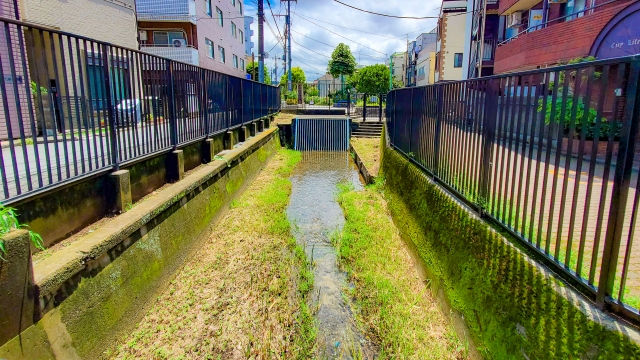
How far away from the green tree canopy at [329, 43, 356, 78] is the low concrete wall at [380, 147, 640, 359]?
1721 inches

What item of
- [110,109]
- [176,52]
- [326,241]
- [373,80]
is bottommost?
[326,241]

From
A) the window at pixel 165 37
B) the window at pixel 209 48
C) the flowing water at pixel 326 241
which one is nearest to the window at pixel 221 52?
the window at pixel 209 48

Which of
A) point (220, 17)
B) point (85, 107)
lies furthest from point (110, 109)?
point (220, 17)

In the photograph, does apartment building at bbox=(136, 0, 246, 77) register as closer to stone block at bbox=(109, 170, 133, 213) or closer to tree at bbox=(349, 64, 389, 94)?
stone block at bbox=(109, 170, 133, 213)

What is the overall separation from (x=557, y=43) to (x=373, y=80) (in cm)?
3743

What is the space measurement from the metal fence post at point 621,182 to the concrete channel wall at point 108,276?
10.8 feet

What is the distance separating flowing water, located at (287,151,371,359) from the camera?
3359mm

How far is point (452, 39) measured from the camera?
2939cm

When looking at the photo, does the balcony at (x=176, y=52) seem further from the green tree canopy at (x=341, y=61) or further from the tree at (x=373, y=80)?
the tree at (x=373, y=80)

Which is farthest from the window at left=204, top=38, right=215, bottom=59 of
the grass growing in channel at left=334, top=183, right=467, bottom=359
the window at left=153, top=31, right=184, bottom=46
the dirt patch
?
the grass growing in channel at left=334, top=183, right=467, bottom=359

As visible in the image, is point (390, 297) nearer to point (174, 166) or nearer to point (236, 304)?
point (236, 304)

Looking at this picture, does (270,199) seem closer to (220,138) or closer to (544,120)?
(220,138)

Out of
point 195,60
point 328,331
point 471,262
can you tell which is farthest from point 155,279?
point 195,60

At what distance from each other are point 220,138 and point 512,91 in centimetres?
597
